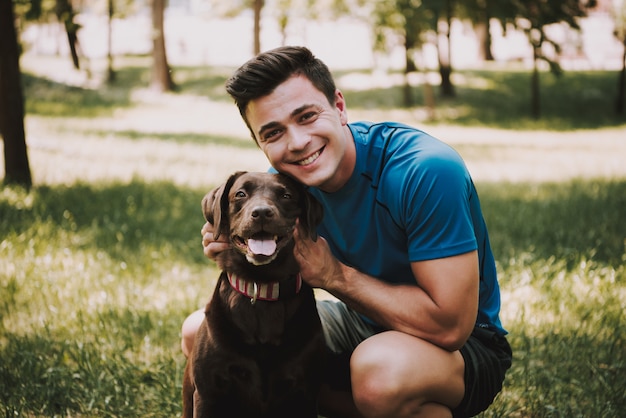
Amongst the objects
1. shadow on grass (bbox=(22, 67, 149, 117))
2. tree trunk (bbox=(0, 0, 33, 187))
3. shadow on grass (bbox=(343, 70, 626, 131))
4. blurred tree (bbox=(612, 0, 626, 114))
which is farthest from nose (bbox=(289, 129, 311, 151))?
blurred tree (bbox=(612, 0, 626, 114))

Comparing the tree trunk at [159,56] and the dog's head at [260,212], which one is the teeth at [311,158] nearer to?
the dog's head at [260,212]

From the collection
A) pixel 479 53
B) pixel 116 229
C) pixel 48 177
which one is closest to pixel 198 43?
pixel 479 53

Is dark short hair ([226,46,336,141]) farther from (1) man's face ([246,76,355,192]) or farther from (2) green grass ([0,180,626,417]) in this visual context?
(2) green grass ([0,180,626,417])

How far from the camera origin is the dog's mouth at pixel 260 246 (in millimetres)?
2658

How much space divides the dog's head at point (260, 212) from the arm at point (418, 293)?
0.14 metres

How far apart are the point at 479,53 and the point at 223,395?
34032mm

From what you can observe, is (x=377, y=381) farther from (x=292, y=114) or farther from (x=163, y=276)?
(x=163, y=276)

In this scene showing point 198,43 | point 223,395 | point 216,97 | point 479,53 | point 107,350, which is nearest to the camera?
point 223,395

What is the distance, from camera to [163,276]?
533 cm

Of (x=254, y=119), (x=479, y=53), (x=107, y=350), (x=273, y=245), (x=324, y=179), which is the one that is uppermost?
(x=254, y=119)

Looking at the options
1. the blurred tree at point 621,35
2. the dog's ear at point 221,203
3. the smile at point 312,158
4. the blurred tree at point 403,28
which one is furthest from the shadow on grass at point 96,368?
the blurred tree at point 621,35

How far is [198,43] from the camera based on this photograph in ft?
137

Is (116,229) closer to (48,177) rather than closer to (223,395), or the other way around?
(48,177)

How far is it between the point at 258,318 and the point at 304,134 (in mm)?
819
